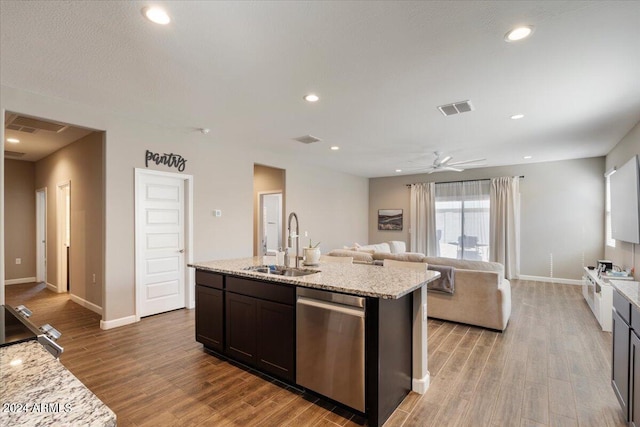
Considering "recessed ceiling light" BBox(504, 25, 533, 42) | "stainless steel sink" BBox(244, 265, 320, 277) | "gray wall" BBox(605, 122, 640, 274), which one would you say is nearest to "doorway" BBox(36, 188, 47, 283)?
"stainless steel sink" BBox(244, 265, 320, 277)

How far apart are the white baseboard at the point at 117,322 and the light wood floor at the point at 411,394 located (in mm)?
114

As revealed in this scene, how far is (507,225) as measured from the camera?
7.49 m

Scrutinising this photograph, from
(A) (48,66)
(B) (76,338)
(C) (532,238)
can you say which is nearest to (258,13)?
(A) (48,66)

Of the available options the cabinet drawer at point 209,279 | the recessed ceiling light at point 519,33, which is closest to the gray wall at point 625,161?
the recessed ceiling light at point 519,33

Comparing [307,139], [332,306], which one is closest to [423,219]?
[307,139]

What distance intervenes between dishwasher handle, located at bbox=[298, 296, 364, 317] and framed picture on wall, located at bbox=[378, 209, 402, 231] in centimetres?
740

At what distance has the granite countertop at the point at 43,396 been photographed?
2.22 feet

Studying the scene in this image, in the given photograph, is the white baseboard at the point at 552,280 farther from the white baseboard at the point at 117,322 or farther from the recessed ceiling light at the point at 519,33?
the white baseboard at the point at 117,322

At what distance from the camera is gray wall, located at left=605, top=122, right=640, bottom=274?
423 cm

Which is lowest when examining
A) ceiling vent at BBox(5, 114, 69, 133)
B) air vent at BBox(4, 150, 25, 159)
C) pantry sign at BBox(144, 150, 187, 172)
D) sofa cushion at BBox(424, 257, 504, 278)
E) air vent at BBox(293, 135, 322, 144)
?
sofa cushion at BBox(424, 257, 504, 278)

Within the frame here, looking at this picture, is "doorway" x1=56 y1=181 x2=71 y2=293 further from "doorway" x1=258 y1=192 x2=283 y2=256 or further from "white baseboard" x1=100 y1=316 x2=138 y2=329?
"doorway" x1=258 y1=192 x2=283 y2=256

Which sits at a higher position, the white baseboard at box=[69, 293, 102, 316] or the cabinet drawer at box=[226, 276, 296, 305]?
the cabinet drawer at box=[226, 276, 296, 305]

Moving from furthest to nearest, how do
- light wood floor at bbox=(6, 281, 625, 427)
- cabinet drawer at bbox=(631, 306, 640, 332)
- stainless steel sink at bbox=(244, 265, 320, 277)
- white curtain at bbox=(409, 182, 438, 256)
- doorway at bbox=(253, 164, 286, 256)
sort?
white curtain at bbox=(409, 182, 438, 256)
doorway at bbox=(253, 164, 286, 256)
stainless steel sink at bbox=(244, 265, 320, 277)
light wood floor at bbox=(6, 281, 625, 427)
cabinet drawer at bbox=(631, 306, 640, 332)

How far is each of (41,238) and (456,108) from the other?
8.56 m
